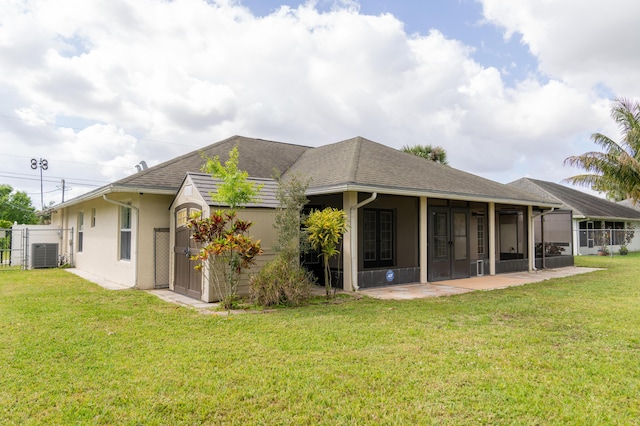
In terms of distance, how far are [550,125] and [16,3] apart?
818 inches

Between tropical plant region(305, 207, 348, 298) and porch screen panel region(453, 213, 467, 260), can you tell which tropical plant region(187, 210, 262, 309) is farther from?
porch screen panel region(453, 213, 467, 260)

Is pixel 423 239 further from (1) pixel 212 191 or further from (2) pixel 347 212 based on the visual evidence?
(1) pixel 212 191

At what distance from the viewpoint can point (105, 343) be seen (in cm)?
501

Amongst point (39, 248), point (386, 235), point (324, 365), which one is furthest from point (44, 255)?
point (324, 365)

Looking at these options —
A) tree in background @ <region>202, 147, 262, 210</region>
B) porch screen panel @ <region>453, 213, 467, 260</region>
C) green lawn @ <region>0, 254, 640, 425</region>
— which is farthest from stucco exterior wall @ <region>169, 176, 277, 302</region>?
porch screen panel @ <region>453, 213, 467, 260</region>

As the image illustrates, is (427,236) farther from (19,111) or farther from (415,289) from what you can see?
(19,111)

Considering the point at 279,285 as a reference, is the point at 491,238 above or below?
above

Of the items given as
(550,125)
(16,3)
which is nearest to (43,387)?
(16,3)

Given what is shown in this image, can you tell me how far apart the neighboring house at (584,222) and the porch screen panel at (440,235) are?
12.3 metres

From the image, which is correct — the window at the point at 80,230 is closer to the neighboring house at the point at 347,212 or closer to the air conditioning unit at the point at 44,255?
the neighboring house at the point at 347,212

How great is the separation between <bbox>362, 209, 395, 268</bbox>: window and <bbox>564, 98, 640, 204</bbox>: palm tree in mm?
13375

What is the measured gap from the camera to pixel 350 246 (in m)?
9.15

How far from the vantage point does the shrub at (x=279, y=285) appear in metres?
7.46

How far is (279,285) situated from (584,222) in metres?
24.5
